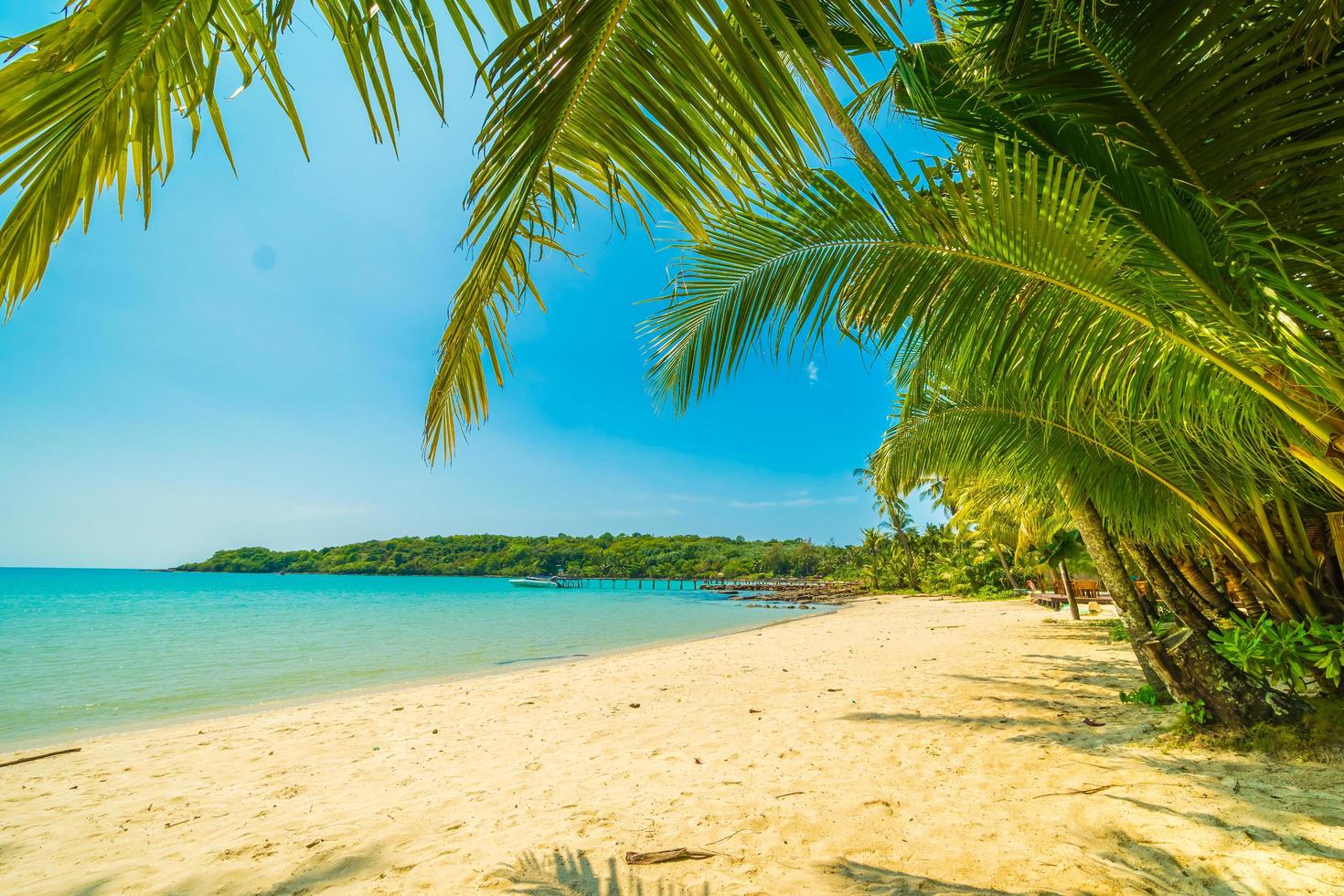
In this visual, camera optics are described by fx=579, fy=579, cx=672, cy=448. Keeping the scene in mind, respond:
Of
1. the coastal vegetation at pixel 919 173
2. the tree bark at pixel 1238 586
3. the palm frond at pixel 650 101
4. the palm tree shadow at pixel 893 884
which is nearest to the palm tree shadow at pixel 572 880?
the palm tree shadow at pixel 893 884

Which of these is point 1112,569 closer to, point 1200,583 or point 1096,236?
point 1200,583

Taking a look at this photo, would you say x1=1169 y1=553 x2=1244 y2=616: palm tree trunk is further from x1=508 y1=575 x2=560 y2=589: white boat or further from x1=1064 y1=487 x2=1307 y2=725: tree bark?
x1=508 y1=575 x2=560 y2=589: white boat

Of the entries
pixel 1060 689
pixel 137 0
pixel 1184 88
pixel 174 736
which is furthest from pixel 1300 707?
pixel 174 736

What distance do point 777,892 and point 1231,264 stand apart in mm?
2911

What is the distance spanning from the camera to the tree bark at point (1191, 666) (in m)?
3.62

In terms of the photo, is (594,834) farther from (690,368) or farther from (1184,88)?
(1184,88)

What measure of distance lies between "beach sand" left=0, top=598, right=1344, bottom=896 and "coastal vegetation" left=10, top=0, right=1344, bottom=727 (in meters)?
1.68

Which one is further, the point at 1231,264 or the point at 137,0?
the point at 1231,264

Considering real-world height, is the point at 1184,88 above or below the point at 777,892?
above

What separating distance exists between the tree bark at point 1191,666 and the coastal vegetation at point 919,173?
662 mm

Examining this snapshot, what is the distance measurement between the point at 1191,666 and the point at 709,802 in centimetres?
336

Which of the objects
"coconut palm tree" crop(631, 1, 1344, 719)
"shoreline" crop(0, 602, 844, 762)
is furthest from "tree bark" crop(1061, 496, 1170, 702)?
"shoreline" crop(0, 602, 844, 762)

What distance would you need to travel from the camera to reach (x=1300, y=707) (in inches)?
140

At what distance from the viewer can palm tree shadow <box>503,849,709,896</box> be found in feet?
8.04
